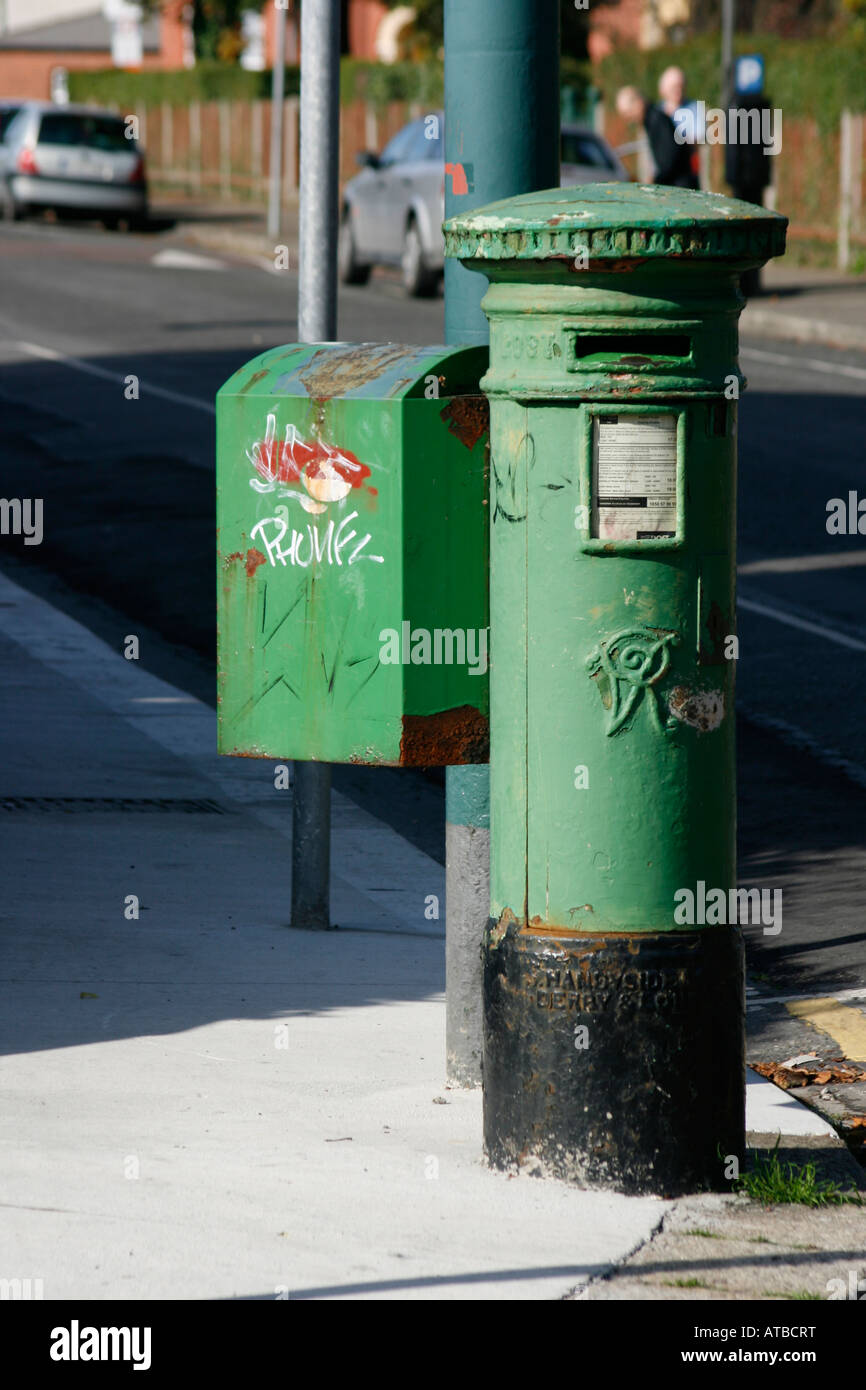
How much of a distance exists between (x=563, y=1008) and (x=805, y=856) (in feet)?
10.0

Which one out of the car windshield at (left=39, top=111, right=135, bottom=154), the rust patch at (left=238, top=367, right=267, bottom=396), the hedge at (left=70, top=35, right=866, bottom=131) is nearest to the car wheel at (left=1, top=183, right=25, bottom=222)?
the car windshield at (left=39, top=111, right=135, bottom=154)

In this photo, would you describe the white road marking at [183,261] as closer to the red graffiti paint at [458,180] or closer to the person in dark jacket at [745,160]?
the person in dark jacket at [745,160]

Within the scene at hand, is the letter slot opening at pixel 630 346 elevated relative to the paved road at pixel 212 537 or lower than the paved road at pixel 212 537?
elevated

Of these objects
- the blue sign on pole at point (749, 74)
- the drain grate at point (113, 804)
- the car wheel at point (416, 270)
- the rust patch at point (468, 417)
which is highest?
the blue sign on pole at point (749, 74)

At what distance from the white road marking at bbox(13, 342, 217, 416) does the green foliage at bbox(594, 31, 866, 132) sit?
12576 mm

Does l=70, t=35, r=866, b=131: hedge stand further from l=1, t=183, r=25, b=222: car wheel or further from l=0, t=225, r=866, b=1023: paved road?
l=1, t=183, r=25, b=222: car wheel

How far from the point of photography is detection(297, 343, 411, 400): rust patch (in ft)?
16.4

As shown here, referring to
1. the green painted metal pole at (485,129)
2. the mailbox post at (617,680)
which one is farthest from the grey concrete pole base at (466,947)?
the mailbox post at (617,680)

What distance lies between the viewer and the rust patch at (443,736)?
5039mm

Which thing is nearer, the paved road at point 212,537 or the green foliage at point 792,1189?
the green foliage at point 792,1189

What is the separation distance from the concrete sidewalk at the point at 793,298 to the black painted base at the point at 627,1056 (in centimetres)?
1789

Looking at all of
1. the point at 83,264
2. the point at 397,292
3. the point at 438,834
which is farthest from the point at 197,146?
the point at 438,834
